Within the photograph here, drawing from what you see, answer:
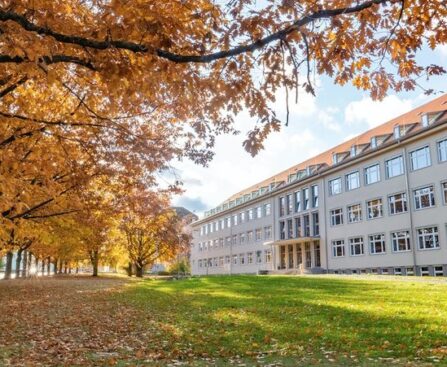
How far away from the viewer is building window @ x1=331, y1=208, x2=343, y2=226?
45.3 m

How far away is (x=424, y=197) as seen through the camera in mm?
35281

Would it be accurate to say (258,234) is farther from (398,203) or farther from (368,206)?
(398,203)

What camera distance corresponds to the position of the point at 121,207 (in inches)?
720

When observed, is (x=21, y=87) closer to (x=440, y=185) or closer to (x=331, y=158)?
(x=440, y=185)

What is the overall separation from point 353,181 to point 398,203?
644cm

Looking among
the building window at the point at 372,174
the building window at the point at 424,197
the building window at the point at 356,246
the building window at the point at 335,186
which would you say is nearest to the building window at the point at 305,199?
the building window at the point at 335,186

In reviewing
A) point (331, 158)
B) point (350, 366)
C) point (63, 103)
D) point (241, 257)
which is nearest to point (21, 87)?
point (63, 103)

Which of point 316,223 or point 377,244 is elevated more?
point 316,223

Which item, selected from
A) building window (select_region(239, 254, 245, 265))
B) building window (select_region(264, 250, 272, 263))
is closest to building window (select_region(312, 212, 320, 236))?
building window (select_region(264, 250, 272, 263))

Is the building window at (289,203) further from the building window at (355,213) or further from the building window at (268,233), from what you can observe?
the building window at (355,213)

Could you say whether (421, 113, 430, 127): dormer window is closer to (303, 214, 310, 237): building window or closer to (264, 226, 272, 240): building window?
(303, 214, 310, 237): building window

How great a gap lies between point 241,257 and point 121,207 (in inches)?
2116

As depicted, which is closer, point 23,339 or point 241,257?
point 23,339

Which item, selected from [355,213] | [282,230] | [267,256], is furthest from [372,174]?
[267,256]
